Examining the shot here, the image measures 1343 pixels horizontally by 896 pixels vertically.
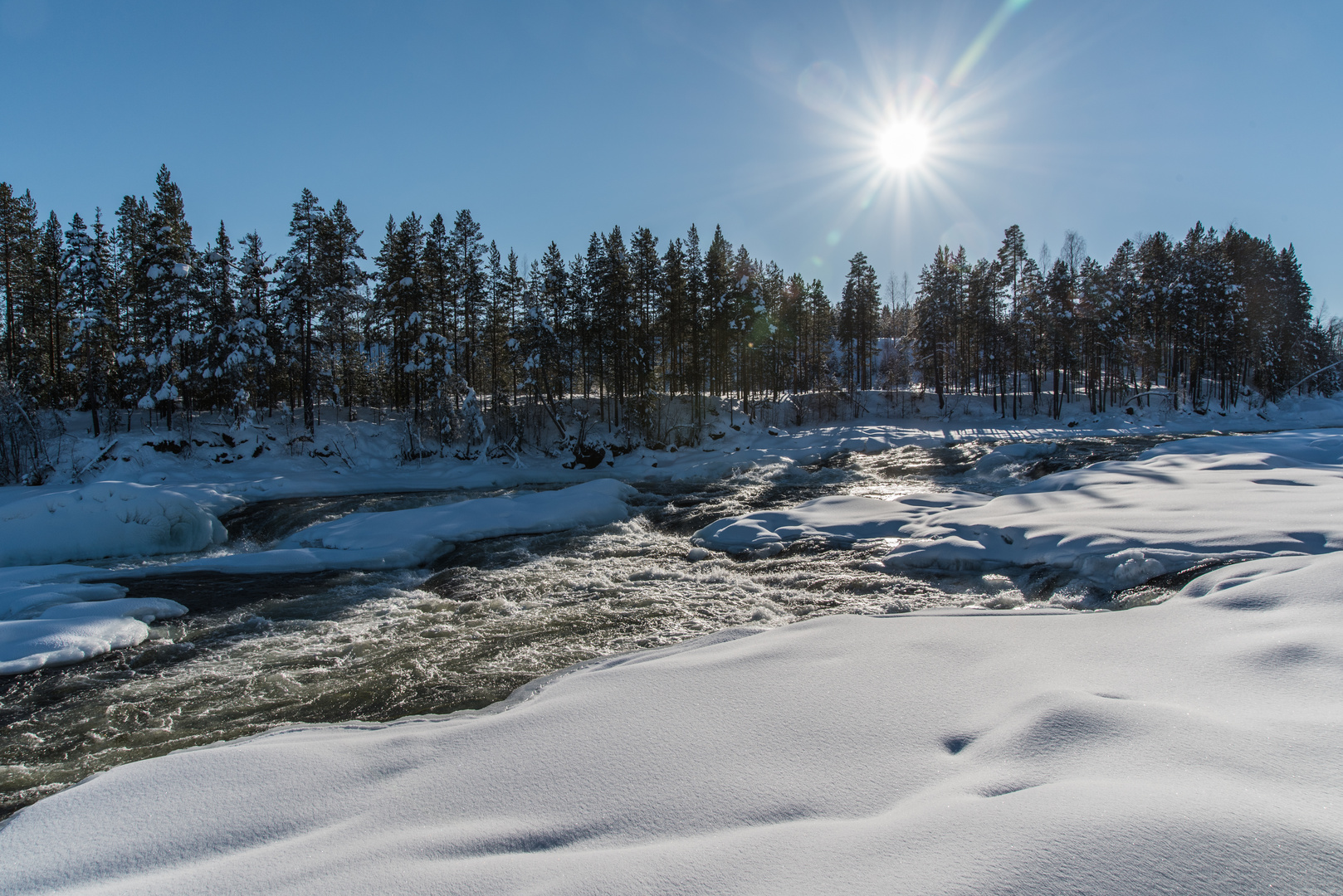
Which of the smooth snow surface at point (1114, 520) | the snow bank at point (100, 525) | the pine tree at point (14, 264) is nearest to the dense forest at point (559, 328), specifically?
the pine tree at point (14, 264)

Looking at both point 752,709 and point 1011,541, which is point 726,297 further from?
point 752,709

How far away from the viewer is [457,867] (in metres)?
2.08

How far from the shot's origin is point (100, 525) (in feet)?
39.5

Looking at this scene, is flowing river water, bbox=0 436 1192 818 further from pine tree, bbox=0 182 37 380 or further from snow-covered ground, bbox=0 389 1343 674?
pine tree, bbox=0 182 37 380

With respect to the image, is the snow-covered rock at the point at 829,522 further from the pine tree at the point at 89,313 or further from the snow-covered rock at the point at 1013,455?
the pine tree at the point at 89,313

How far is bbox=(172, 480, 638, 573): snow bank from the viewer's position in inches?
411

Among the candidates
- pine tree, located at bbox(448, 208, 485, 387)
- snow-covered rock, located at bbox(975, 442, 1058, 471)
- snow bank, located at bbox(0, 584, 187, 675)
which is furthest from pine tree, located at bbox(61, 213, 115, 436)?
snow-covered rock, located at bbox(975, 442, 1058, 471)

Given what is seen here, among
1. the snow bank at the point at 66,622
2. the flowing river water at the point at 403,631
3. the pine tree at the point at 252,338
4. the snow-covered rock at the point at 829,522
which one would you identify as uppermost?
the pine tree at the point at 252,338

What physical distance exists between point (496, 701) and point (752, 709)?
2640mm

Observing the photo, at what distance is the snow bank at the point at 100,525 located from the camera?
11338 millimetres

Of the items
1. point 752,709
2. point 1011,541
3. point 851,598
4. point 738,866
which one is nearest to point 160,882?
point 738,866

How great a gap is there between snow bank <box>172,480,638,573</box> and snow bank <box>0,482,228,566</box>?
1.95m

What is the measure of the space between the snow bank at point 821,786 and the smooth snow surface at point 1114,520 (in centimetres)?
238

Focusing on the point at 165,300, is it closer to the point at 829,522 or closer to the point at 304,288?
the point at 304,288
